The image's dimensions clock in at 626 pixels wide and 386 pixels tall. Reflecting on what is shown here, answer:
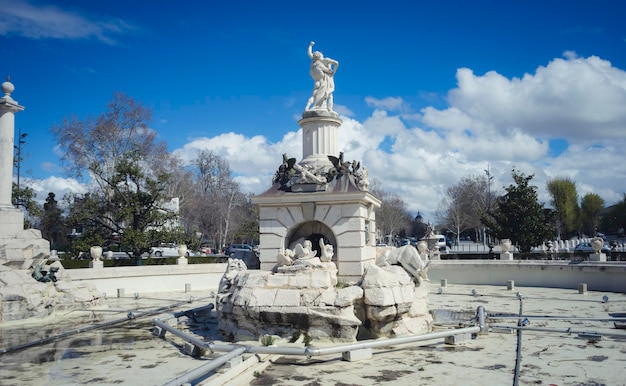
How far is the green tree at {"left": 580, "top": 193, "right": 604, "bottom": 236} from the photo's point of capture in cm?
6431

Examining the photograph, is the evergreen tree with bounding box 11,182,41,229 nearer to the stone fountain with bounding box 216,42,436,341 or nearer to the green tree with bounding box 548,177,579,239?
the stone fountain with bounding box 216,42,436,341

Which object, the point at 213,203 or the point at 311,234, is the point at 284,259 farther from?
the point at 213,203

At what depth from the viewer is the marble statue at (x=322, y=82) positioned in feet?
51.1

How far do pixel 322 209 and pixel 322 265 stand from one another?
220 cm

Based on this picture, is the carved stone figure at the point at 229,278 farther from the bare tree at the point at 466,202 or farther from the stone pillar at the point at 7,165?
the bare tree at the point at 466,202

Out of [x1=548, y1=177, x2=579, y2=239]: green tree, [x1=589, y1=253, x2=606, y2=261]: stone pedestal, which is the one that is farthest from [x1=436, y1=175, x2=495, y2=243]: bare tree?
[x1=589, y1=253, x2=606, y2=261]: stone pedestal

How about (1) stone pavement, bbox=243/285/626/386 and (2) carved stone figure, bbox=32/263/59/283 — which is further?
(2) carved stone figure, bbox=32/263/59/283

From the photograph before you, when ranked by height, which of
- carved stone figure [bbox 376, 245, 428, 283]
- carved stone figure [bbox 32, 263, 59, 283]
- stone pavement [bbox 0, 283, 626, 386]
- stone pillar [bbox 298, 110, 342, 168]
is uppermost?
stone pillar [bbox 298, 110, 342, 168]

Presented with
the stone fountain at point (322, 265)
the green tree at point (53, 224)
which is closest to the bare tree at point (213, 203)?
the green tree at point (53, 224)

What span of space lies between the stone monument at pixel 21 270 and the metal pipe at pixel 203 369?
9.64 meters

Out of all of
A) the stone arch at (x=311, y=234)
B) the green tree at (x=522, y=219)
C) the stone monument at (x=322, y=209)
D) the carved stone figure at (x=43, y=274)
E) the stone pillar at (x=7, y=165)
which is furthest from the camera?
the green tree at (x=522, y=219)

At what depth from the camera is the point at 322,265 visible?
11.7 meters

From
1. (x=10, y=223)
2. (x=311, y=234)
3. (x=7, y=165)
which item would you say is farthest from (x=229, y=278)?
(x=7, y=165)

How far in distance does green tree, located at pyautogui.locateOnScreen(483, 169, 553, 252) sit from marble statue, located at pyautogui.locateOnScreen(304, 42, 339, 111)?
1796cm
